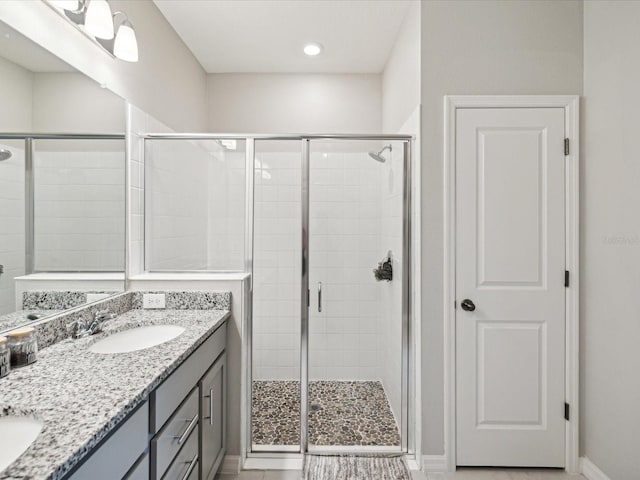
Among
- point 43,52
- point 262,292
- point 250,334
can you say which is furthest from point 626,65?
point 43,52

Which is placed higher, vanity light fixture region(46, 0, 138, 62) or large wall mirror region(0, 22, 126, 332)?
vanity light fixture region(46, 0, 138, 62)

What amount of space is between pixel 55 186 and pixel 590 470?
2.98m

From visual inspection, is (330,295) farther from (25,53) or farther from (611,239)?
(25,53)

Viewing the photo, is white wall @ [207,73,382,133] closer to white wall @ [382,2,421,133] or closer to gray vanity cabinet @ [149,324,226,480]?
white wall @ [382,2,421,133]

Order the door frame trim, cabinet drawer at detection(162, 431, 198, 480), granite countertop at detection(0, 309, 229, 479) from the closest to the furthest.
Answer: granite countertop at detection(0, 309, 229, 479) → cabinet drawer at detection(162, 431, 198, 480) → the door frame trim

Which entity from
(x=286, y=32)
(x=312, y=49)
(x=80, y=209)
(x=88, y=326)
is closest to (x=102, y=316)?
(x=88, y=326)

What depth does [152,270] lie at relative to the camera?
211cm

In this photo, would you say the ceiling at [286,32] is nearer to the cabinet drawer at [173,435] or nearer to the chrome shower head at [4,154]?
the chrome shower head at [4,154]

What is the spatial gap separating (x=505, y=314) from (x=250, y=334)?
4.85ft

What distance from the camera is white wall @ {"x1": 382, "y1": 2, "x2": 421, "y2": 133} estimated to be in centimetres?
201

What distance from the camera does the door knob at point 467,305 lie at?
1.90 metres

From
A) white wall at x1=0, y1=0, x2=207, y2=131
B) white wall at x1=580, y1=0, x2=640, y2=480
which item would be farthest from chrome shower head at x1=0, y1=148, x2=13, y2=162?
white wall at x1=580, y1=0, x2=640, y2=480

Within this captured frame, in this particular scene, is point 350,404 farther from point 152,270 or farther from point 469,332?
point 152,270

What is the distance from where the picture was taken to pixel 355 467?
Answer: 1.93m
